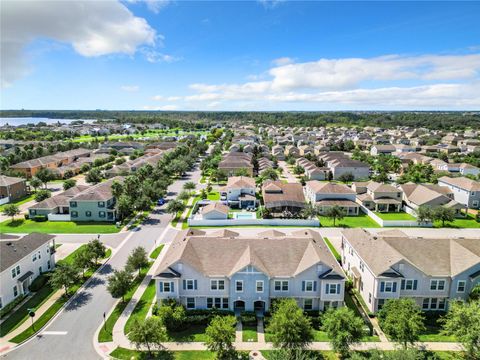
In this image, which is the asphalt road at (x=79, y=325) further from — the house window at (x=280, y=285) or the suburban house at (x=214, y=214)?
the house window at (x=280, y=285)

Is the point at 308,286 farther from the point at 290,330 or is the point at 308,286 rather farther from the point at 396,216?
the point at 396,216

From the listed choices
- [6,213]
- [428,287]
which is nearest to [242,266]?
Answer: [428,287]

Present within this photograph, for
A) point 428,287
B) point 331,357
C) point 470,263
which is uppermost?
point 470,263

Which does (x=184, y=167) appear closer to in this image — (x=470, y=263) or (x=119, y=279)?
(x=119, y=279)

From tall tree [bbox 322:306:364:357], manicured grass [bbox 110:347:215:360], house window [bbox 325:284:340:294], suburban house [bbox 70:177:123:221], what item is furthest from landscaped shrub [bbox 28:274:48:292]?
house window [bbox 325:284:340:294]

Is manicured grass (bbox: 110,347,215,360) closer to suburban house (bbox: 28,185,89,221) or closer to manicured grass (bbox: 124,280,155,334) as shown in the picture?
manicured grass (bbox: 124,280,155,334)

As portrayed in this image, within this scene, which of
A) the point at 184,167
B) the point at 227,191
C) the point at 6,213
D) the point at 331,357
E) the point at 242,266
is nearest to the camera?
the point at 331,357
